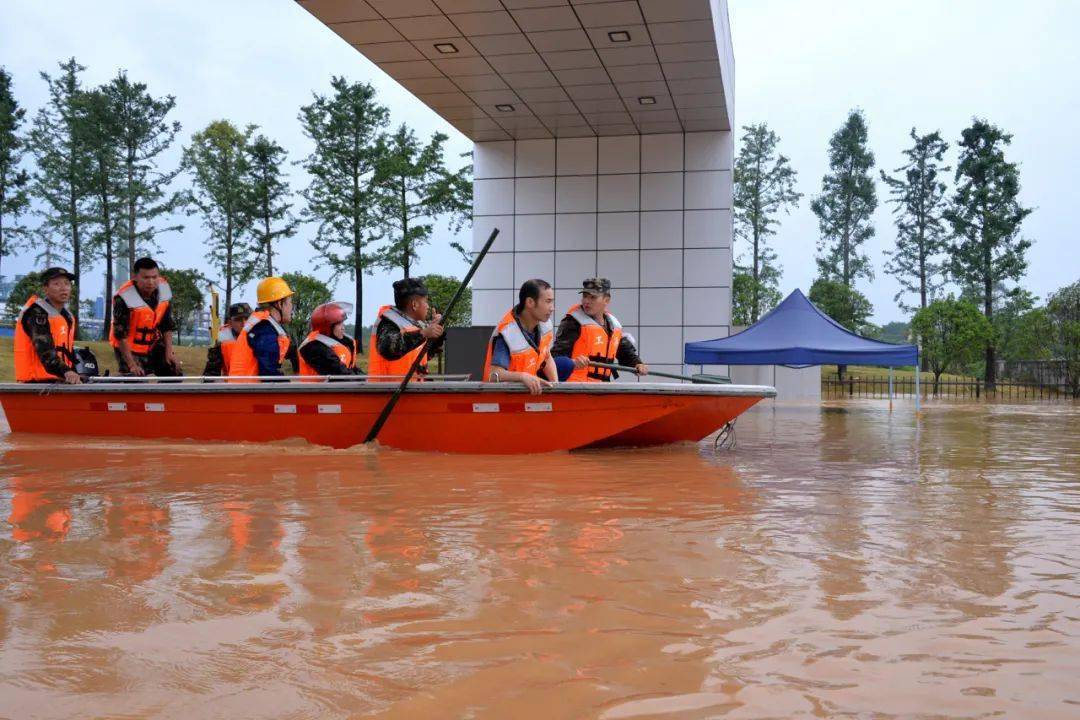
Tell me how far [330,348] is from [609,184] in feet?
28.9

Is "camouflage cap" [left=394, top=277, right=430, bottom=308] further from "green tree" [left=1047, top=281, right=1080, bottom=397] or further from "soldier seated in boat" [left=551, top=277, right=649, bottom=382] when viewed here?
"green tree" [left=1047, top=281, right=1080, bottom=397]

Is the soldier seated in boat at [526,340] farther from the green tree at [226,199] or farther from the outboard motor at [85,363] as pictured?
the green tree at [226,199]

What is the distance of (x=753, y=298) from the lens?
40.4 m

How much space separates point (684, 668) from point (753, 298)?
39.4 m

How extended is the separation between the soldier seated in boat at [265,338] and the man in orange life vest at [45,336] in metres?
1.67

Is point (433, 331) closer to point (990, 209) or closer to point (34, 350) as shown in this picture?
point (34, 350)

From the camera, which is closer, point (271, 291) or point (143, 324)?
point (271, 291)

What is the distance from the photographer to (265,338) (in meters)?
8.01

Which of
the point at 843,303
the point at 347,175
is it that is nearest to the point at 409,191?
the point at 347,175

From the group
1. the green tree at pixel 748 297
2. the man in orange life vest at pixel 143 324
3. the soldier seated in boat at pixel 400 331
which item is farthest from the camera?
the green tree at pixel 748 297

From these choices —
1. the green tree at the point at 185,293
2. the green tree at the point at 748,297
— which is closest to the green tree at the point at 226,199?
the green tree at the point at 185,293

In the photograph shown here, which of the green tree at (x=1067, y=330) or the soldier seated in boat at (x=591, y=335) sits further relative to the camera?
the green tree at (x=1067, y=330)

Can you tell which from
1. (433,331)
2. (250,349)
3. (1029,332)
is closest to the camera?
(433,331)

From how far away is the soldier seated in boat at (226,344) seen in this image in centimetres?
964
